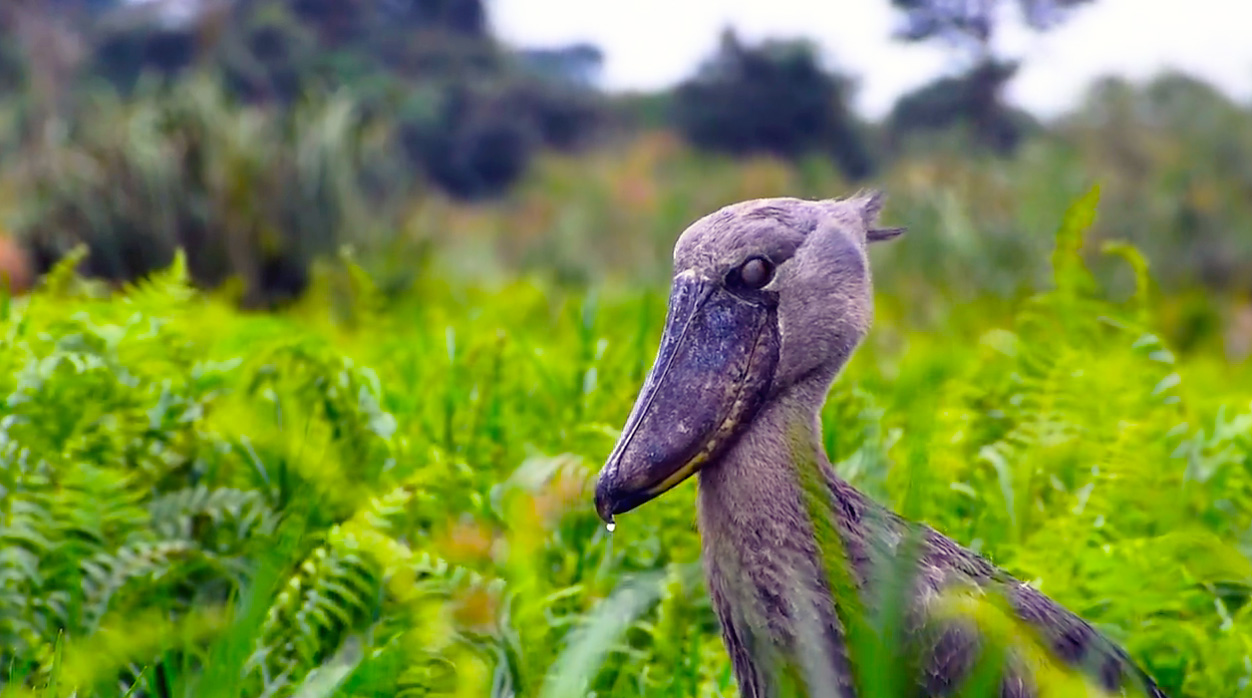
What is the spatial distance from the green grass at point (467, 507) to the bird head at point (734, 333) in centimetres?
23

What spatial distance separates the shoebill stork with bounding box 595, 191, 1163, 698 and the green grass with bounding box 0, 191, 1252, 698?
0.46 feet

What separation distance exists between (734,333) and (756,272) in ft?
0.27

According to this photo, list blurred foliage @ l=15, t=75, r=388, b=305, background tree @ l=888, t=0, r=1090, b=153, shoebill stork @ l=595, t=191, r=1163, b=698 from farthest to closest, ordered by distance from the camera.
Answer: background tree @ l=888, t=0, r=1090, b=153 < blurred foliage @ l=15, t=75, r=388, b=305 < shoebill stork @ l=595, t=191, r=1163, b=698

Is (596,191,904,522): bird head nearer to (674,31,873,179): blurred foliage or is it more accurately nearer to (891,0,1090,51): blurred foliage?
(891,0,1090,51): blurred foliage

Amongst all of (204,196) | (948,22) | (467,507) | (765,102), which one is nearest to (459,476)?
(467,507)

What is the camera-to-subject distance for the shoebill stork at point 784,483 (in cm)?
143

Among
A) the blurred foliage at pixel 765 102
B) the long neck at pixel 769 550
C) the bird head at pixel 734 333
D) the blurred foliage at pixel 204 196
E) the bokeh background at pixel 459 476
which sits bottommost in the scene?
the blurred foliage at pixel 765 102

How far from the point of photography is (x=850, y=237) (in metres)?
1.64

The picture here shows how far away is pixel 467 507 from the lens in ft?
7.73

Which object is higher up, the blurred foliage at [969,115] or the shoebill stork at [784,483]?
the shoebill stork at [784,483]

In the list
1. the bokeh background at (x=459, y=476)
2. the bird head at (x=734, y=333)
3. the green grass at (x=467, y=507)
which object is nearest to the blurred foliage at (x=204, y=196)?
the bokeh background at (x=459, y=476)

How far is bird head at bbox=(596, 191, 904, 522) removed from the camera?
1474mm

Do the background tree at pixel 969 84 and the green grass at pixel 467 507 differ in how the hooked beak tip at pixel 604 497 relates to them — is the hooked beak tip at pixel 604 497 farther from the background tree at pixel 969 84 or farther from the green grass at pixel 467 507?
the background tree at pixel 969 84

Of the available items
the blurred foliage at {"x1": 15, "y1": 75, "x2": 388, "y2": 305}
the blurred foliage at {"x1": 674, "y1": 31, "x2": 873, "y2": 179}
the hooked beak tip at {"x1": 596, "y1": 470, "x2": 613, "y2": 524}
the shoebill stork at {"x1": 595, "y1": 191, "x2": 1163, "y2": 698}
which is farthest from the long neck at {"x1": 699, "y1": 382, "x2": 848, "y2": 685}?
the blurred foliage at {"x1": 674, "y1": 31, "x2": 873, "y2": 179}
